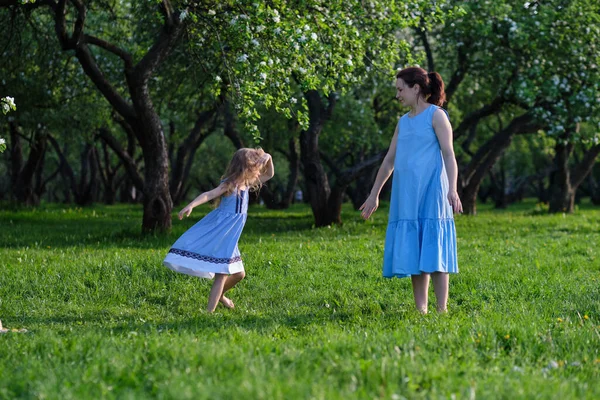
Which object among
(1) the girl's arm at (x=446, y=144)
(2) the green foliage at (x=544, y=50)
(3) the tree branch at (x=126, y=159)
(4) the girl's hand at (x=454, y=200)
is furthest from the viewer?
(3) the tree branch at (x=126, y=159)

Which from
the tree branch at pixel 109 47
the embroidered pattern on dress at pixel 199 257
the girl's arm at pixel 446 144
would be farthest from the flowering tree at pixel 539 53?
the embroidered pattern on dress at pixel 199 257

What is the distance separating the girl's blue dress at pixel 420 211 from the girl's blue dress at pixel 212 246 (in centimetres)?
167

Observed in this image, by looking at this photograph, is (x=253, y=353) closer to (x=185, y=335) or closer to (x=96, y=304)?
(x=185, y=335)

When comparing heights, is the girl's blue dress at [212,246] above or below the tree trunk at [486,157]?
below

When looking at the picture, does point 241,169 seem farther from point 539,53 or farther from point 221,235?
point 539,53

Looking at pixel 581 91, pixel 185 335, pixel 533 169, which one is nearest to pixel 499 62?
pixel 581 91

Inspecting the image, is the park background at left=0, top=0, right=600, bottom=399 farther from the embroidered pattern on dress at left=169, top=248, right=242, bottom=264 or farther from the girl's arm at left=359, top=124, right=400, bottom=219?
the girl's arm at left=359, top=124, right=400, bottom=219

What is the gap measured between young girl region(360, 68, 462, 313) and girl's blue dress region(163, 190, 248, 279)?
1.67m

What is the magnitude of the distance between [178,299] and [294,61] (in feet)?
14.9

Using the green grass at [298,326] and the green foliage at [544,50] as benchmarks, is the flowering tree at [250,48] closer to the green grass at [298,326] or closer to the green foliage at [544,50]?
the green grass at [298,326]

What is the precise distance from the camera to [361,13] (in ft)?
41.1

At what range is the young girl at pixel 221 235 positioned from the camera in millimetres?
8141

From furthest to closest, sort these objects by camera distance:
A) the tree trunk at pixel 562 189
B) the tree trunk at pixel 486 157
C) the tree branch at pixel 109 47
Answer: the tree trunk at pixel 562 189 < the tree trunk at pixel 486 157 < the tree branch at pixel 109 47

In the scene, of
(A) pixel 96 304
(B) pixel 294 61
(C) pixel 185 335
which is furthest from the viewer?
(B) pixel 294 61
